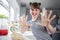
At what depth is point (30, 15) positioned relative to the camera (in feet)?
3.48

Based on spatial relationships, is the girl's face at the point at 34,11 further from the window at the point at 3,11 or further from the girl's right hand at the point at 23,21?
the window at the point at 3,11

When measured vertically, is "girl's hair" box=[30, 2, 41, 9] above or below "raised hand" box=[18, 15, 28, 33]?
above

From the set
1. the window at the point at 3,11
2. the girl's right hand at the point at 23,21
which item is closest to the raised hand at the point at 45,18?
the girl's right hand at the point at 23,21

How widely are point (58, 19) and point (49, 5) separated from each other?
0.15 metres

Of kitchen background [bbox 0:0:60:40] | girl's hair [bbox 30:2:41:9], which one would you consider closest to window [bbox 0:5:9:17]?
kitchen background [bbox 0:0:60:40]

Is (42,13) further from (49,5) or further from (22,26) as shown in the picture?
(22,26)

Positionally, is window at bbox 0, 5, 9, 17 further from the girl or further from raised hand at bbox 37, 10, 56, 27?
raised hand at bbox 37, 10, 56, 27

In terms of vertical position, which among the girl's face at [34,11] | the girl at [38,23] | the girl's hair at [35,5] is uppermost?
the girl's hair at [35,5]

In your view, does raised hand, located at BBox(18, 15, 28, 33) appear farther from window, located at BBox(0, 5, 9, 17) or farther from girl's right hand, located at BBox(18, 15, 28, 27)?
window, located at BBox(0, 5, 9, 17)

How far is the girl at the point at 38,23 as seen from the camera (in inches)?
40.6

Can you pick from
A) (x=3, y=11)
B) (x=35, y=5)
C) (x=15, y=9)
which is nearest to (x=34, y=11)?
(x=35, y=5)

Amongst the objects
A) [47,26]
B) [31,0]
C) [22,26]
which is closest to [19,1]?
[31,0]

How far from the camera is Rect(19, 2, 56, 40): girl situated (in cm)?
103

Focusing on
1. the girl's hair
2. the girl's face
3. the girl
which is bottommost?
the girl
